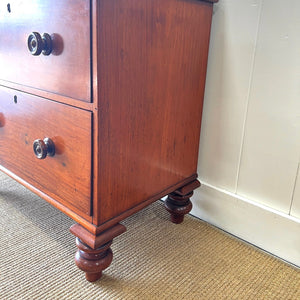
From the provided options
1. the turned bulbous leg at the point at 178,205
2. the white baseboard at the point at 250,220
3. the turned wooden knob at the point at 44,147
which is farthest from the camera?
the turned bulbous leg at the point at 178,205

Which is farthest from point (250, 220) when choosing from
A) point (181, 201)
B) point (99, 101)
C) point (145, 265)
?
point (99, 101)

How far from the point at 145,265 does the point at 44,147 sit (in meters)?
0.37

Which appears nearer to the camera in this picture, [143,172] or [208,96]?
[143,172]

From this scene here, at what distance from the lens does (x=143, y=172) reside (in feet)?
2.35

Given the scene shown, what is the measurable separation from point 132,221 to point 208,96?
16.5 inches

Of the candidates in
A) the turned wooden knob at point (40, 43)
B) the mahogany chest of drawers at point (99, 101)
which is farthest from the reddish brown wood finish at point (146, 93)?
the turned wooden knob at point (40, 43)

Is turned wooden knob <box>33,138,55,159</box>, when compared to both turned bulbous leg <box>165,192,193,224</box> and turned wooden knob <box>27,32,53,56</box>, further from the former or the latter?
turned bulbous leg <box>165,192,193,224</box>

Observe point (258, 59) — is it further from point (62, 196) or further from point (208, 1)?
point (62, 196)

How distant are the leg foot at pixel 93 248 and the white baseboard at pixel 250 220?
35 centimetres

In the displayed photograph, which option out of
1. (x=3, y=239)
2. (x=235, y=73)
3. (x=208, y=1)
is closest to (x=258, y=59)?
(x=235, y=73)

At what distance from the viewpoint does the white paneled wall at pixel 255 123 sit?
2.38ft

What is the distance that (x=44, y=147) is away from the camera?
66 cm

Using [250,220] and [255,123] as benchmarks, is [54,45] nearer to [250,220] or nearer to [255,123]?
[255,123]

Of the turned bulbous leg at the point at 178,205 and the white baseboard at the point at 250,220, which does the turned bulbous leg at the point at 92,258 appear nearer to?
the turned bulbous leg at the point at 178,205
